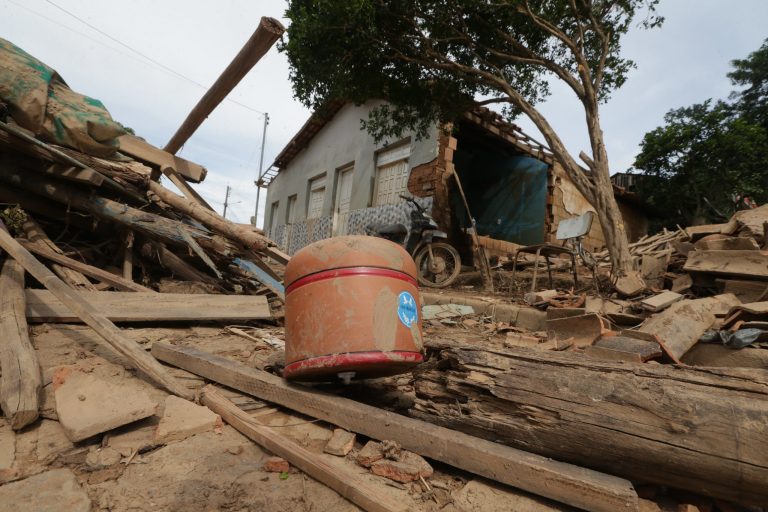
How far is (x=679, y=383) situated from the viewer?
56.5 inches

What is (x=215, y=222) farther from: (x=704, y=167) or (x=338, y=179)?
(x=704, y=167)

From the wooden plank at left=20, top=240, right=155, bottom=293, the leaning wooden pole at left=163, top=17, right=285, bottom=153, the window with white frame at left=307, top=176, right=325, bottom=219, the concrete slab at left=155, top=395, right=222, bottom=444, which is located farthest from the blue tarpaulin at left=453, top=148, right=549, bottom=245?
the concrete slab at left=155, top=395, right=222, bottom=444

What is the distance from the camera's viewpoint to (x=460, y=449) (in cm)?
149

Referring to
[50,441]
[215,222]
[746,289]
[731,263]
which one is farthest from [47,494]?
[731,263]

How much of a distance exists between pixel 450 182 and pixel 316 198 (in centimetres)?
604

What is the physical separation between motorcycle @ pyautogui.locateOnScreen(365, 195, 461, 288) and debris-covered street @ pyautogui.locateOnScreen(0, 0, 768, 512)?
554 mm

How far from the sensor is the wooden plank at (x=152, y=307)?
2906 millimetres

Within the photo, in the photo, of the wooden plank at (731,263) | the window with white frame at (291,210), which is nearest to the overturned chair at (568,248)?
the wooden plank at (731,263)

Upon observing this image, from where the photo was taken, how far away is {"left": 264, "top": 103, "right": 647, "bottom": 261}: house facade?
350 inches

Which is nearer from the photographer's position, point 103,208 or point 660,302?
point 660,302

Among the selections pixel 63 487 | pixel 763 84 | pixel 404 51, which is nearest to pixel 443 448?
pixel 63 487

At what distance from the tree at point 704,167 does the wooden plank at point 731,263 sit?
10634mm

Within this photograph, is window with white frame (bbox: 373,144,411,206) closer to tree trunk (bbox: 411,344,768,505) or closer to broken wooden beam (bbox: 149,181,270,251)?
broken wooden beam (bbox: 149,181,270,251)

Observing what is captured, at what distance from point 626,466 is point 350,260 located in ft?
4.51
